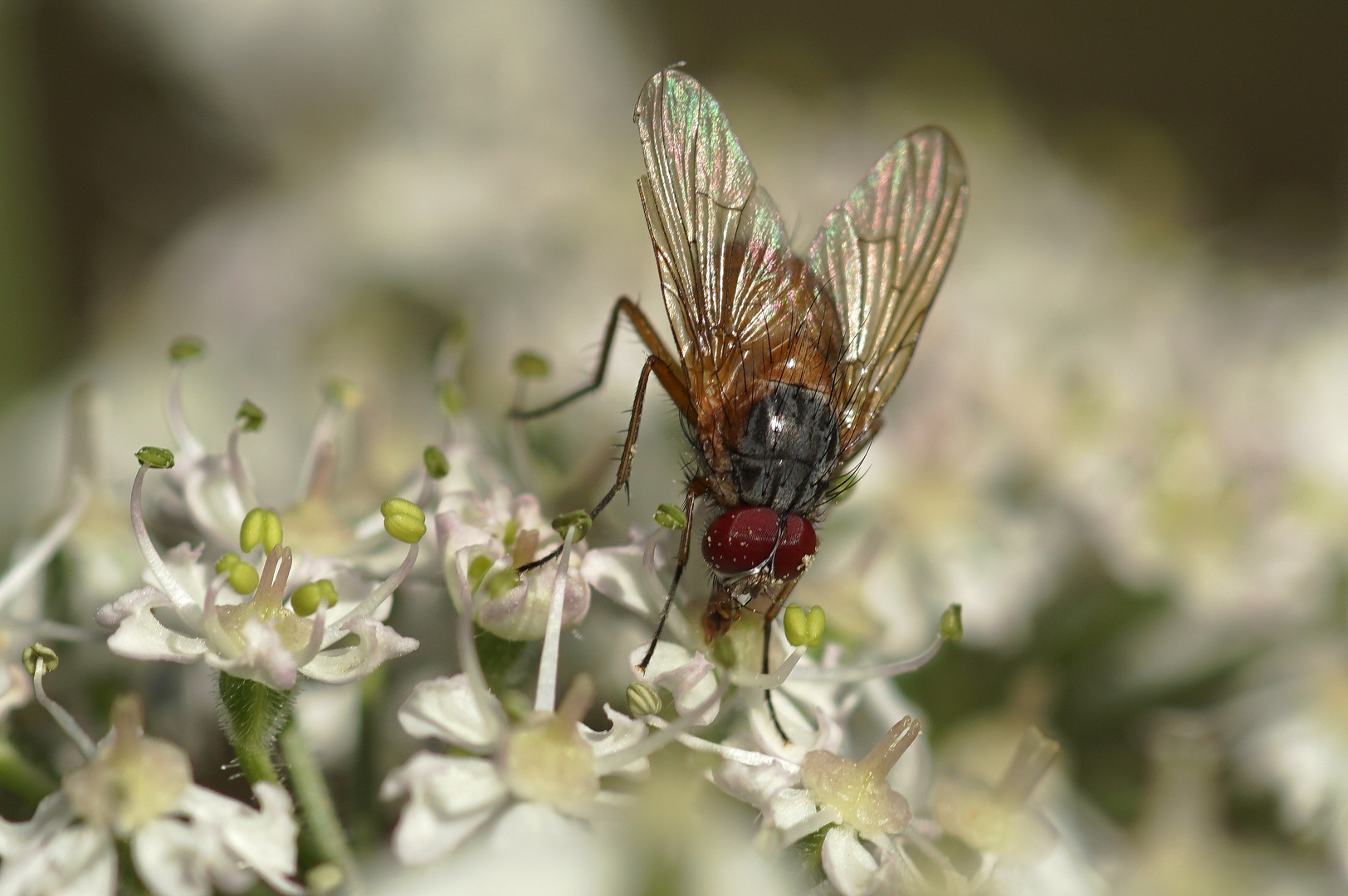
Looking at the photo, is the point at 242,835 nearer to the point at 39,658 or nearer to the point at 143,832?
the point at 143,832

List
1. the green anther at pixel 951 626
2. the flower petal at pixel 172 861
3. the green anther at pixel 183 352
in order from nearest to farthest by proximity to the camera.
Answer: the flower petal at pixel 172 861 → the green anther at pixel 951 626 → the green anther at pixel 183 352

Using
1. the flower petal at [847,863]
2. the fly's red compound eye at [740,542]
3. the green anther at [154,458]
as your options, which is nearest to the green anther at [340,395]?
the green anther at [154,458]

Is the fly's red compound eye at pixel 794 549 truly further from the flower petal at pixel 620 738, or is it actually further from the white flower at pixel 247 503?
the white flower at pixel 247 503

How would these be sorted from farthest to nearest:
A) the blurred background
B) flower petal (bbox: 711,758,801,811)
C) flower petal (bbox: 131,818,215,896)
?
the blurred background → flower petal (bbox: 711,758,801,811) → flower petal (bbox: 131,818,215,896)

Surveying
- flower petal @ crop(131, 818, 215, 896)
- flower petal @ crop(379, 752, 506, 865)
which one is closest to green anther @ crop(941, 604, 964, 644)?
flower petal @ crop(379, 752, 506, 865)

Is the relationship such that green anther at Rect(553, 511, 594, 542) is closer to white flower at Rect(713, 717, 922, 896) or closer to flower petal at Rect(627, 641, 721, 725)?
flower petal at Rect(627, 641, 721, 725)

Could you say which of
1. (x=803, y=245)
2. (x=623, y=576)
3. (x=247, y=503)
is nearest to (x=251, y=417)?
(x=247, y=503)
